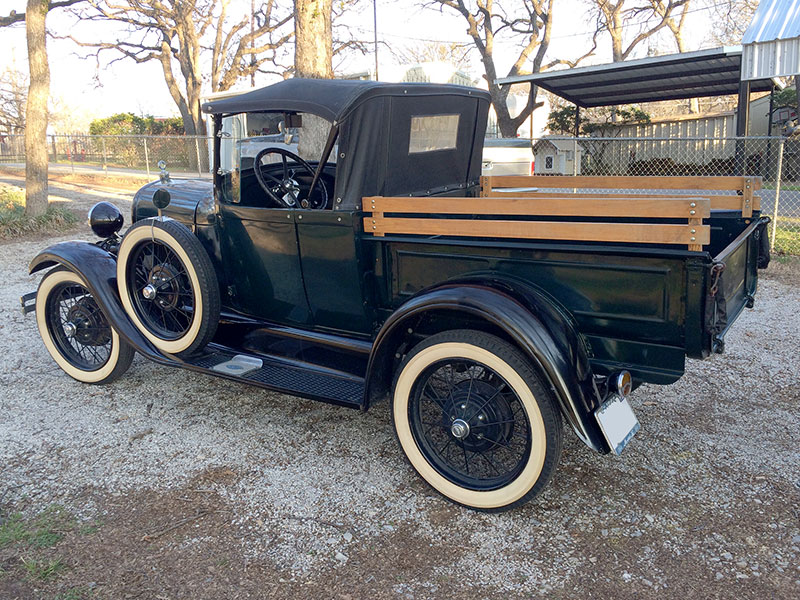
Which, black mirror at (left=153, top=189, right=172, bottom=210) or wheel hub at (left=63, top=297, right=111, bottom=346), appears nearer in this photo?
black mirror at (left=153, top=189, right=172, bottom=210)

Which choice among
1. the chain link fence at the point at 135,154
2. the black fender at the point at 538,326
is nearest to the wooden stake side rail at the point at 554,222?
the black fender at the point at 538,326

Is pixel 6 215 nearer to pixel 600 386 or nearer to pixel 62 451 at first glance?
pixel 62 451

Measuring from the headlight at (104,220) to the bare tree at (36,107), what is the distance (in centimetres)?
685

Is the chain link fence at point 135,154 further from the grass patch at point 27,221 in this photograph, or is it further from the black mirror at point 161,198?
the black mirror at point 161,198

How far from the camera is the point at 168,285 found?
12.2ft

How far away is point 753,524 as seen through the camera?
2.59 m

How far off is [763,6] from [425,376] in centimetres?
1271

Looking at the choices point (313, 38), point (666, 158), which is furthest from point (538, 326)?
point (666, 158)

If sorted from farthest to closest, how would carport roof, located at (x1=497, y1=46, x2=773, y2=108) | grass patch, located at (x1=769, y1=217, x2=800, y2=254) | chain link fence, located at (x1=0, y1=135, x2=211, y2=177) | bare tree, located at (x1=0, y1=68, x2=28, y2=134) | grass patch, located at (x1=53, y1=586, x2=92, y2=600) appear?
bare tree, located at (x1=0, y1=68, x2=28, y2=134) → chain link fence, located at (x1=0, y1=135, x2=211, y2=177) → carport roof, located at (x1=497, y1=46, x2=773, y2=108) → grass patch, located at (x1=769, y1=217, x2=800, y2=254) → grass patch, located at (x1=53, y1=586, x2=92, y2=600)

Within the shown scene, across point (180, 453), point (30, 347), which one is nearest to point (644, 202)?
point (180, 453)

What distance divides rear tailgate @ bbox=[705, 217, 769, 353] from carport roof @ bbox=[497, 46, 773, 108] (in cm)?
891

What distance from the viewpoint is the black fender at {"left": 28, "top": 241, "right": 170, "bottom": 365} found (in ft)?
12.2

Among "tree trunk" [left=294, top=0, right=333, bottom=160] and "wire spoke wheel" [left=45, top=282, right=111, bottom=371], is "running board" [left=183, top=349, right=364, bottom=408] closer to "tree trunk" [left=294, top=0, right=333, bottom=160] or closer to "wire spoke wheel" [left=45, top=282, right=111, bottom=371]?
"wire spoke wheel" [left=45, top=282, right=111, bottom=371]

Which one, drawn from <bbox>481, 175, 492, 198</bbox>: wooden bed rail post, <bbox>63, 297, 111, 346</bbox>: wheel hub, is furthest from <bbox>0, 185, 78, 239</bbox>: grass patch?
<bbox>481, 175, 492, 198</bbox>: wooden bed rail post
